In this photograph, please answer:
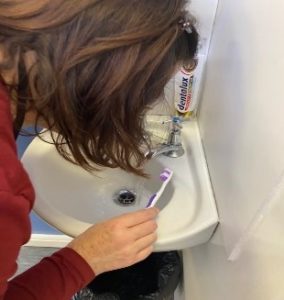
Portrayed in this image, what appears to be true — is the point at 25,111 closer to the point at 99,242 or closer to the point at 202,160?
the point at 99,242

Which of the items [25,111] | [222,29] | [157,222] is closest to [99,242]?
[157,222]

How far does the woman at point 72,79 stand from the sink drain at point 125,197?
341 millimetres

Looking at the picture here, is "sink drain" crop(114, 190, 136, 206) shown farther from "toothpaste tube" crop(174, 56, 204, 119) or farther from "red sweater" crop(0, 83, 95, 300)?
"red sweater" crop(0, 83, 95, 300)

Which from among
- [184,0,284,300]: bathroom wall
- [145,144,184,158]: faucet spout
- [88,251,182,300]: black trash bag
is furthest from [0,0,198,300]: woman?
[88,251,182,300]: black trash bag

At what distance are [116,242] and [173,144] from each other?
33cm

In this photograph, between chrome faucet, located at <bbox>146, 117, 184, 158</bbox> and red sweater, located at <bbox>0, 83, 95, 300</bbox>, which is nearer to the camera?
red sweater, located at <bbox>0, 83, 95, 300</bbox>

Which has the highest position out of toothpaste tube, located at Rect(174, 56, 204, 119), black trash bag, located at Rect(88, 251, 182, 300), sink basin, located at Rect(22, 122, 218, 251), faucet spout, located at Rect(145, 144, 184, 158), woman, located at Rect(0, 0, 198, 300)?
woman, located at Rect(0, 0, 198, 300)

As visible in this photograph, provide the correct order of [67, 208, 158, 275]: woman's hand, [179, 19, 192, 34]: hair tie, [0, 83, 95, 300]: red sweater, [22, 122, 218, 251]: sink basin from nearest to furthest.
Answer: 1. [0, 83, 95, 300]: red sweater
2. [179, 19, 192, 34]: hair tie
3. [67, 208, 158, 275]: woman's hand
4. [22, 122, 218, 251]: sink basin

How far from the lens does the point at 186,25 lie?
596 millimetres

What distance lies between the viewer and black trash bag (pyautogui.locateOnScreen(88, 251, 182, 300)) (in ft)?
3.35

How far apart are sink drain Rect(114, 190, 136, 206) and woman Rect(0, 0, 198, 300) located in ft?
1.12

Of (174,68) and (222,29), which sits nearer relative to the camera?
(174,68)

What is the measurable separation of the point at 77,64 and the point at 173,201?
43 cm

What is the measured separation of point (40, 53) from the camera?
20.2 inches
